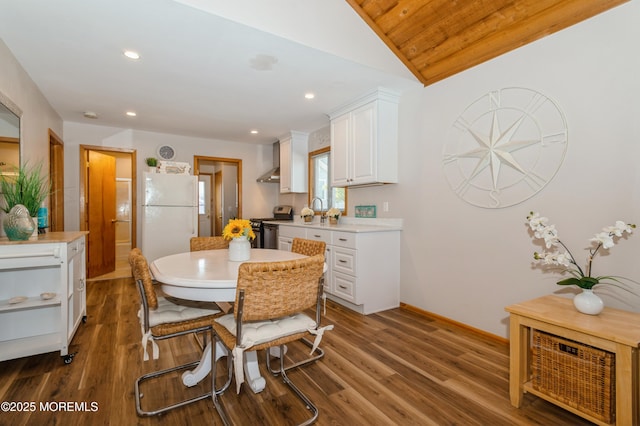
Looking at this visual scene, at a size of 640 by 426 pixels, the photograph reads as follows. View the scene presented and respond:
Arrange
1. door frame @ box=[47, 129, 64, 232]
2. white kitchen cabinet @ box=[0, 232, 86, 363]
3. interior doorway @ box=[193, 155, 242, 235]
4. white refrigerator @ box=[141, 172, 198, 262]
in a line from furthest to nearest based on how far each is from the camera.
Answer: interior doorway @ box=[193, 155, 242, 235]
white refrigerator @ box=[141, 172, 198, 262]
door frame @ box=[47, 129, 64, 232]
white kitchen cabinet @ box=[0, 232, 86, 363]

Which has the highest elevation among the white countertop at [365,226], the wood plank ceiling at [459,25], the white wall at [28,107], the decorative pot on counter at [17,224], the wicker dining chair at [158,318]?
the wood plank ceiling at [459,25]

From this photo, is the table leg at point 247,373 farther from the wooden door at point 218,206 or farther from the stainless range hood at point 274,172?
the wooden door at point 218,206

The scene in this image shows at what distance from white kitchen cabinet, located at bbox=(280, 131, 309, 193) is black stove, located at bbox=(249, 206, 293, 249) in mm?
514

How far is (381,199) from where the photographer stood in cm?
369

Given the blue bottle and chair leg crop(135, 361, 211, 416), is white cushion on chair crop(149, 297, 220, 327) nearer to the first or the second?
chair leg crop(135, 361, 211, 416)

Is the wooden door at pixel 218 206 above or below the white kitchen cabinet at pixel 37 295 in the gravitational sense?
above

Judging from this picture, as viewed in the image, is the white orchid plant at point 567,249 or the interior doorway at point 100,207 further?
the interior doorway at point 100,207

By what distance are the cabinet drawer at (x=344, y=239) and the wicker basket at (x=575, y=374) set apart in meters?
1.71

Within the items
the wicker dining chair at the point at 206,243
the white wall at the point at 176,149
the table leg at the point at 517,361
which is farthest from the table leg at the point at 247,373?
the white wall at the point at 176,149

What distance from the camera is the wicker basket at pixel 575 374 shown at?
1458 mm

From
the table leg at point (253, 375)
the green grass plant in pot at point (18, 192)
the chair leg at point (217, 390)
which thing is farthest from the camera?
the green grass plant in pot at point (18, 192)

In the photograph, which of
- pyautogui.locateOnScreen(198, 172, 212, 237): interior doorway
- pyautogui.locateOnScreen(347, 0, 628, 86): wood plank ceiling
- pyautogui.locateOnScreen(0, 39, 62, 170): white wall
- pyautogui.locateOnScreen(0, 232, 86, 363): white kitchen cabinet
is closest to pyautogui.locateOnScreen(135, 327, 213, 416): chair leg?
pyautogui.locateOnScreen(0, 232, 86, 363): white kitchen cabinet

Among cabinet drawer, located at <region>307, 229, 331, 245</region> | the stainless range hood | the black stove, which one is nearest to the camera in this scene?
cabinet drawer, located at <region>307, 229, 331, 245</region>

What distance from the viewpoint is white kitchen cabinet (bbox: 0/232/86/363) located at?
2039 millimetres
